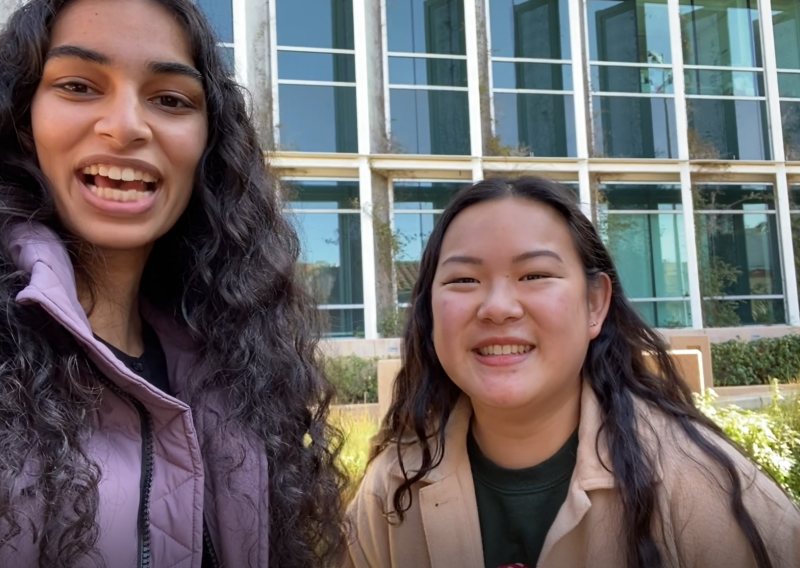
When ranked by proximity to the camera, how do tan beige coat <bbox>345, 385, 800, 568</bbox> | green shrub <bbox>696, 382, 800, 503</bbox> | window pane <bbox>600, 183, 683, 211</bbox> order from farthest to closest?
1. window pane <bbox>600, 183, 683, 211</bbox>
2. green shrub <bbox>696, 382, 800, 503</bbox>
3. tan beige coat <bbox>345, 385, 800, 568</bbox>

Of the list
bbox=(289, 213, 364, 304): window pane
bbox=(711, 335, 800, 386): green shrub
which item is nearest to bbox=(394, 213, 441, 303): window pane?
bbox=(289, 213, 364, 304): window pane

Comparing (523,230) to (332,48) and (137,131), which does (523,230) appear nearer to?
(137,131)

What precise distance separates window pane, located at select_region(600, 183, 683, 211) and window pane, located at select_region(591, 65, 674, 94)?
1789 mm

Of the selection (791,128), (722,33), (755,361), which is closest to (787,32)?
(722,33)

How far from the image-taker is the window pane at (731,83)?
42.5 feet

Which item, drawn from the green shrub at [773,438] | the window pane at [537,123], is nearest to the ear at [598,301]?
the green shrub at [773,438]

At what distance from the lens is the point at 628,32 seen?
42.0ft

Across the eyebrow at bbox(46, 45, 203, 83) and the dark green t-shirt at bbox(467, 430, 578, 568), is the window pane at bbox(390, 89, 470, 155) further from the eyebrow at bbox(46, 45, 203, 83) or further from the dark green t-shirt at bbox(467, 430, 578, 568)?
the eyebrow at bbox(46, 45, 203, 83)

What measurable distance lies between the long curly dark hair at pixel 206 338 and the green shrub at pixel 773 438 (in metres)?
2.68

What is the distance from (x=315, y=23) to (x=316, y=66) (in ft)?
2.35

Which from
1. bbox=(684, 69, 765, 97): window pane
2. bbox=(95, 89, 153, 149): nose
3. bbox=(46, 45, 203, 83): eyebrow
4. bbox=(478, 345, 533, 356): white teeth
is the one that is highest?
bbox=(684, 69, 765, 97): window pane

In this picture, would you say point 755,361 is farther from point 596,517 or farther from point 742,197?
point 596,517

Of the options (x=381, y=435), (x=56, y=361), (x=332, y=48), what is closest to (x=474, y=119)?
(x=332, y=48)

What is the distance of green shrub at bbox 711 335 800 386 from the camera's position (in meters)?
10.5
